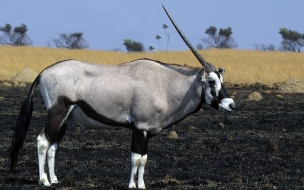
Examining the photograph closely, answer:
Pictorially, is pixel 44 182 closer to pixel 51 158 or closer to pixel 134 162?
pixel 51 158

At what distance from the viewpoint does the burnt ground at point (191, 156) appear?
29.6ft

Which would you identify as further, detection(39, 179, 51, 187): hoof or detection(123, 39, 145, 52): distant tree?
detection(123, 39, 145, 52): distant tree

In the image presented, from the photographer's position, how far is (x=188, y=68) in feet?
29.4

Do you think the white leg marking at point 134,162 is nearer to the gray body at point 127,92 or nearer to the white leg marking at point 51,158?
the gray body at point 127,92

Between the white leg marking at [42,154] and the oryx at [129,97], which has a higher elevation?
the oryx at [129,97]

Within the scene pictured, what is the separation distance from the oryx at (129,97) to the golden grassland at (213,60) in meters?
22.3

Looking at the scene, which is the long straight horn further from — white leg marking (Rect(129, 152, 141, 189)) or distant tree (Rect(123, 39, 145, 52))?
distant tree (Rect(123, 39, 145, 52))

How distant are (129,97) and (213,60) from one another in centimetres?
2671

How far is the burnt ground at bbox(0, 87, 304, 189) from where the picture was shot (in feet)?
29.6

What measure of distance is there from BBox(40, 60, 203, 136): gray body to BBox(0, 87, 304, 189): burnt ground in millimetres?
696

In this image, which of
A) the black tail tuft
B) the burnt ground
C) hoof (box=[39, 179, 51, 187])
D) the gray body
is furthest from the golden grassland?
hoof (box=[39, 179, 51, 187])

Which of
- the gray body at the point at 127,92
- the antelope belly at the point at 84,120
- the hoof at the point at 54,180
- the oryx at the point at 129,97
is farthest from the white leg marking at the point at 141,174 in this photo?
the hoof at the point at 54,180

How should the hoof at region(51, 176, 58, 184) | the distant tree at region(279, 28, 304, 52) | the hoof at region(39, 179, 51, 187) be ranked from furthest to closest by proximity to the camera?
the distant tree at region(279, 28, 304, 52), the hoof at region(51, 176, 58, 184), the hoof at region(39, 179, 51, 187)

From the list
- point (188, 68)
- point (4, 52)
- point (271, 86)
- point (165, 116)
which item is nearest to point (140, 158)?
point (165, 116)
